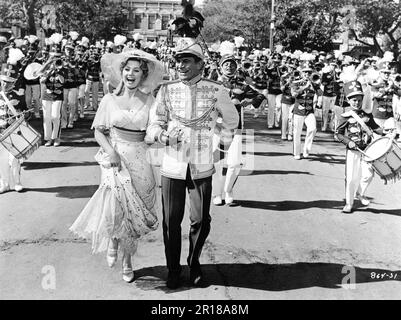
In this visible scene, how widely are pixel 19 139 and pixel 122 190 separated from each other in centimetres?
322

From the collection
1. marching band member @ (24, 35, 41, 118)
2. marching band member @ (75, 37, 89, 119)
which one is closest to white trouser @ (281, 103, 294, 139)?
marching band member @ (75, 37, 89, 119)

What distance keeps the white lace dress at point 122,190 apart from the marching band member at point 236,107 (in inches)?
113

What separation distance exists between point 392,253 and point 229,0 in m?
45.1

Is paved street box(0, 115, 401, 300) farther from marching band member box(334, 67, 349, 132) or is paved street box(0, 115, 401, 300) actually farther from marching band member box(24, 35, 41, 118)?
marching band member box(24, 35, 41, 118)

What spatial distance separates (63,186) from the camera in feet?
27.7

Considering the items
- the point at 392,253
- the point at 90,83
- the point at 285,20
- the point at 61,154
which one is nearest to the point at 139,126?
the point at 392,253

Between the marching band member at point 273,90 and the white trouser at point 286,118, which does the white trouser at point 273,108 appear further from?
the white trouser at point 286,118

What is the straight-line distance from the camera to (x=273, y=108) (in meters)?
15.5

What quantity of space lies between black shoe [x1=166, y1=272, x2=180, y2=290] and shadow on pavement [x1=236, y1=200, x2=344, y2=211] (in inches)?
120

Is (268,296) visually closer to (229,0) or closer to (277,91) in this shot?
(277,91)

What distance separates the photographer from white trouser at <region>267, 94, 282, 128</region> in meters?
15.3

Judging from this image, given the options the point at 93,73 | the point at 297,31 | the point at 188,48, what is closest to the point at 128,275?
the point at 188,48

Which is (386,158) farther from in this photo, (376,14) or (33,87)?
(376,14)

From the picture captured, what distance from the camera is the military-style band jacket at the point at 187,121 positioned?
464 centimetres
